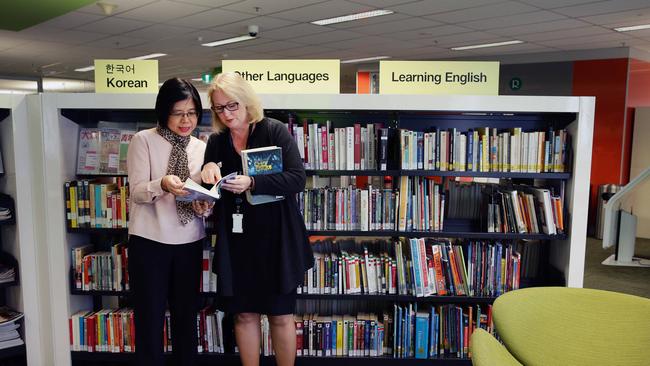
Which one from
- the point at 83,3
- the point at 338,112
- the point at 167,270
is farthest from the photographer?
the point at 83,3

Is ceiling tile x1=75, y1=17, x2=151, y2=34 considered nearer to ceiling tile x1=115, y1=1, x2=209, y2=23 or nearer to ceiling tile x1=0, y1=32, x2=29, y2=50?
ceiling tile x1=115, y1=1, x2=209, y2=23

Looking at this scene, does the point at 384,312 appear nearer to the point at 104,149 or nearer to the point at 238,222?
the point at 238,222

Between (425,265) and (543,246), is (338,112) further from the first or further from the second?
(543,246)

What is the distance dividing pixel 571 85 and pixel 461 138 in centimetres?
852

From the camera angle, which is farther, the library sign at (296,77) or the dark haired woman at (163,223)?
the library sign at (296,77)

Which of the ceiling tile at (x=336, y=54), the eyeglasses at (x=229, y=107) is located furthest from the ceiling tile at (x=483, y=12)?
the eyeglasses at (x=229, y=107)

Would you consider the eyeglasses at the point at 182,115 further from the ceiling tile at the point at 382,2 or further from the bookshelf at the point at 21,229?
the ceiling tile at the point at 382,2

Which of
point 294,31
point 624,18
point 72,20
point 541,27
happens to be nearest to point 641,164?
point 624,18

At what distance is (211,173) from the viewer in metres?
2.18

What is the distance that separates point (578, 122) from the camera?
2693 mm

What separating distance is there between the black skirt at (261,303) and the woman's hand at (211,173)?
2.00ft

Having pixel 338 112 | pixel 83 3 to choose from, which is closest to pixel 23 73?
pixel 83 3

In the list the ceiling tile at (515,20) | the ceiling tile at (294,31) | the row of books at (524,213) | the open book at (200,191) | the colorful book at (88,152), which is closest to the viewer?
the open book at (200,191)

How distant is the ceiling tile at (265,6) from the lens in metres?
6.37
